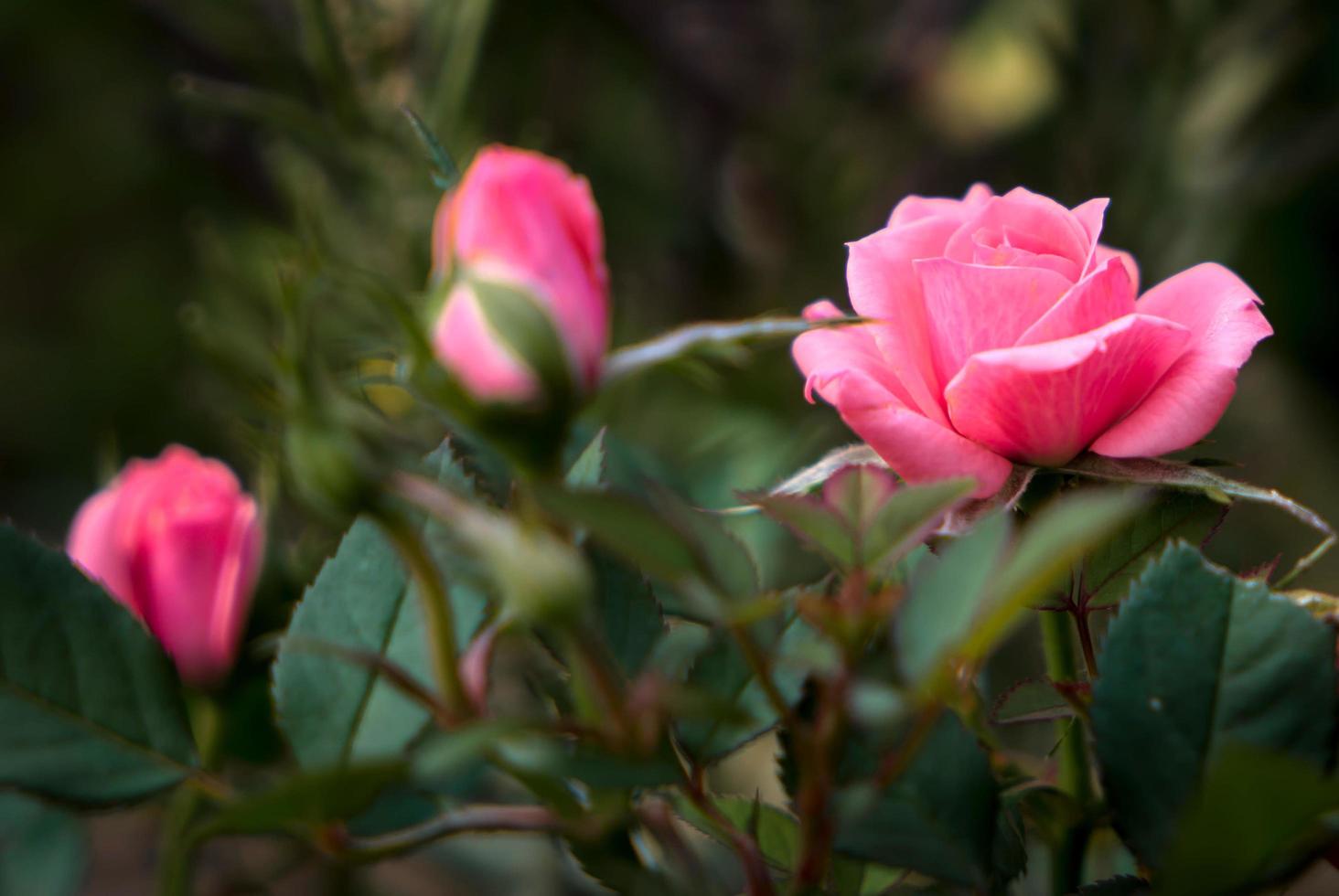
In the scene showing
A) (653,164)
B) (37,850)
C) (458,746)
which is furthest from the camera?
(653,164)

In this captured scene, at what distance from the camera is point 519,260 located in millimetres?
147

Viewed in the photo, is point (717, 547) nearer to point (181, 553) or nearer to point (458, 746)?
point (458, 746)

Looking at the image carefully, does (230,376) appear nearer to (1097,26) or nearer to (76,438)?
(1097,26)

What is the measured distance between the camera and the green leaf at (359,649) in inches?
7.2

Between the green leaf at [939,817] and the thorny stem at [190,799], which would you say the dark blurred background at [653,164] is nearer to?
the thorny stem at [190,799]

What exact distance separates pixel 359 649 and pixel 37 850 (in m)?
Result: 0.12

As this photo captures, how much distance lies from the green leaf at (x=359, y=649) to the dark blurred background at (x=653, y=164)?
15cm

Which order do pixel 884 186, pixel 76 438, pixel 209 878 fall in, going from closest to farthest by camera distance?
1. pixel 209 878
2. pixel 884 186
3. pixel 76 438

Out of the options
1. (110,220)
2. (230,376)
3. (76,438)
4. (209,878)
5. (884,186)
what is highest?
(230,376)

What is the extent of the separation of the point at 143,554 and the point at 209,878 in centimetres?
27

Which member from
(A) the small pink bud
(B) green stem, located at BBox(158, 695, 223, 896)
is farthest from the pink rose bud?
(A) the small pink bud

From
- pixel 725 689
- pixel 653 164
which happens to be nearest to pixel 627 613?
pixel 725 689

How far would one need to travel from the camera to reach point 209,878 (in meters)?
0.48

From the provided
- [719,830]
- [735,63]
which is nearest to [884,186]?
[735,63]
